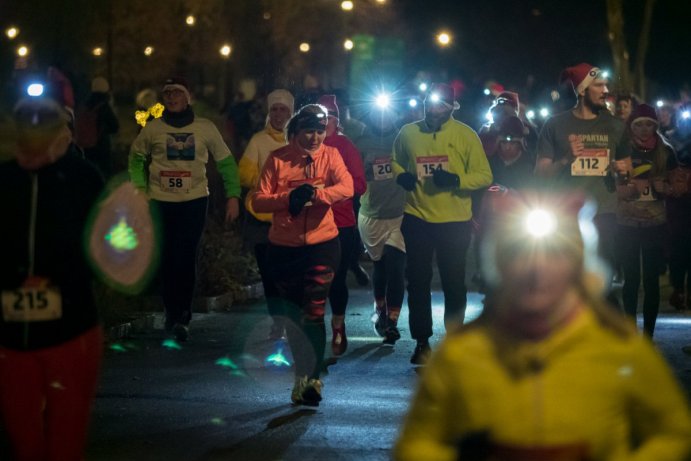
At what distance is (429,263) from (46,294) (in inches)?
226

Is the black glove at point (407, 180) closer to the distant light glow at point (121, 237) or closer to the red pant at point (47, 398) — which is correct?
the distant light glow at point (121, 237)

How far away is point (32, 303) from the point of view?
569cm

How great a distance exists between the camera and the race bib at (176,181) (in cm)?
1240

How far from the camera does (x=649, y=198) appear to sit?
37.1 ft

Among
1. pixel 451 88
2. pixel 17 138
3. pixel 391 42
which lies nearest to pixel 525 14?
pixel 391 42

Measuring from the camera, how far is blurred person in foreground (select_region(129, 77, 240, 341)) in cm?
1243

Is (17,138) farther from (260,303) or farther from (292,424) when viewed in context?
(260,303)

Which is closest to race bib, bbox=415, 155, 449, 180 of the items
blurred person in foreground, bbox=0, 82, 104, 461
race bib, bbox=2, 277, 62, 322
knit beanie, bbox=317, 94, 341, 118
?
knit beanie, bbox=317, 94, 341, 118

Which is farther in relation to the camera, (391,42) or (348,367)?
(391,42)

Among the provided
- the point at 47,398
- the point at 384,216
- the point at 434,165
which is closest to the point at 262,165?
the point at 384,216

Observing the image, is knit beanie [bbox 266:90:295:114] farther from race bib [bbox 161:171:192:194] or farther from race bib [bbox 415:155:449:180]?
race bib [bbox 415:155:449:180]

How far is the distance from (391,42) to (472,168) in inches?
2047

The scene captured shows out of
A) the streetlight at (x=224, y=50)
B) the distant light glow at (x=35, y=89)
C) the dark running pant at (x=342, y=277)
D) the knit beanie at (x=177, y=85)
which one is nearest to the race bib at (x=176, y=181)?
the knit beanie at (x=177, y=85)

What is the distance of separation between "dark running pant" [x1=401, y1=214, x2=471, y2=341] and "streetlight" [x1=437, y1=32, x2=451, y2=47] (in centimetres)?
5603
